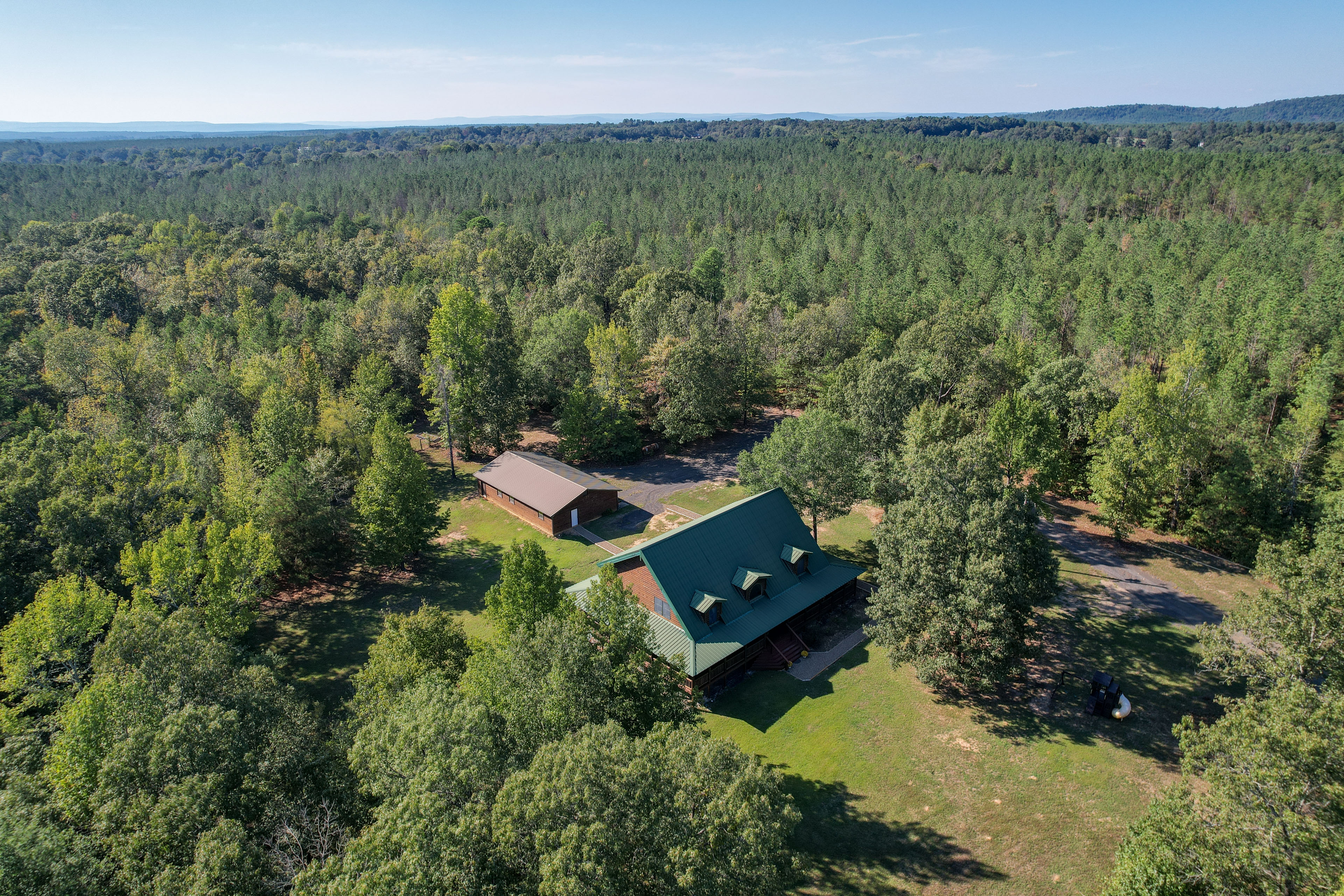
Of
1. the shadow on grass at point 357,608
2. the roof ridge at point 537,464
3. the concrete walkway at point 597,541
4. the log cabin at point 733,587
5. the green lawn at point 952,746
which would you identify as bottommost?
the shadow on grass at point 357,608

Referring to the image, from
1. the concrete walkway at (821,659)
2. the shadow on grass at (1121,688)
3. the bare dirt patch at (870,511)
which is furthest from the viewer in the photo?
the bare dirt patch at (870,511)

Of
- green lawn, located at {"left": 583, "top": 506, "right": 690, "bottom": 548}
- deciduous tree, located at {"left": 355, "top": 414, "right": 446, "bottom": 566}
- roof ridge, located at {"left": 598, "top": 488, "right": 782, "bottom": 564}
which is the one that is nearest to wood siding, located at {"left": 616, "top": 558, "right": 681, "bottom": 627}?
roof ridge, located at {"left": 598, "top": 488, "right": 782, "bottom": 564}

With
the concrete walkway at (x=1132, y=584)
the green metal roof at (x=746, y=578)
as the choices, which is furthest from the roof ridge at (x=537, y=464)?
the concrete walkway at (x=1132, y=584)

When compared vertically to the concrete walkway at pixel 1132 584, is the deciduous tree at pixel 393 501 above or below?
above

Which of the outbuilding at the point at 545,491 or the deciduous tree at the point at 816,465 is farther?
the outbuilding at the point at 545,491

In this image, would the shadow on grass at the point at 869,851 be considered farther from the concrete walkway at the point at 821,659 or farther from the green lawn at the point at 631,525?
Result: the green lawn at the point at 631,525

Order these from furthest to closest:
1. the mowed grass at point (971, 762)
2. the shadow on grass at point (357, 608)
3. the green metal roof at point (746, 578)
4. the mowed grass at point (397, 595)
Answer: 1. the mowed grass at point (397, 595)
2. the shadow on grass at point (357, 608)
3. the green metal roof at point (746, 578)
4. the mowed grass at point (971, 762)

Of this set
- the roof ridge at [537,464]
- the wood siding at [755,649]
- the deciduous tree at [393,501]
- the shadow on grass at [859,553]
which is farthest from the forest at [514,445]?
the wood siding at [755,649]

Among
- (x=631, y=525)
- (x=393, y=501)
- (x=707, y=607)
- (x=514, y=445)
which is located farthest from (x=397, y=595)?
(x=514, y=445)
